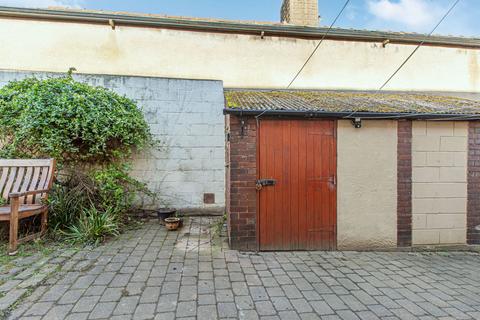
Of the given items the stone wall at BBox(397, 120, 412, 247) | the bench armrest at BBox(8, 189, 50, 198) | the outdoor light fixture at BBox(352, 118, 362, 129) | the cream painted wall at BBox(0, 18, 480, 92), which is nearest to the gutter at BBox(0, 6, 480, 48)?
the cream painted wall at BBox(0, 18, 480, 92)

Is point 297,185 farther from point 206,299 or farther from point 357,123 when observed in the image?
point 206,299

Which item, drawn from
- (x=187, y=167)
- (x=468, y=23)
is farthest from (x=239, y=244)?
(x=468, y=23)

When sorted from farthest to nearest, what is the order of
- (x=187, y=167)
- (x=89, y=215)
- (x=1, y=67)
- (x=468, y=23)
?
1. (x=1, y=67)
2. (x=187, y=167)
3. (x=89, y=215)
4. (x=468, y=23)

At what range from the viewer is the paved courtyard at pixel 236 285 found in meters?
2.30

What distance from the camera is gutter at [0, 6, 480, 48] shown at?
20.1 feet

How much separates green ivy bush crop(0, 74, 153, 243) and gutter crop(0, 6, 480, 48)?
2.49 metres

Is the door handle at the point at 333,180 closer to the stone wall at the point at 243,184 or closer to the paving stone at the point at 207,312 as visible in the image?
the stone wall at the point at 243,184

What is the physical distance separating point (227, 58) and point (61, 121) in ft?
14.2

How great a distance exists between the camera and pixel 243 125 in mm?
3789

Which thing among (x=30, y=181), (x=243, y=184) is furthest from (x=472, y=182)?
(x=30, y=181)

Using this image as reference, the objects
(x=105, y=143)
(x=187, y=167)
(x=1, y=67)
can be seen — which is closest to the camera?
(x=105, y=143)

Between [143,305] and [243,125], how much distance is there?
260 cm

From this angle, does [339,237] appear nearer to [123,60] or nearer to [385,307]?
[385,307]

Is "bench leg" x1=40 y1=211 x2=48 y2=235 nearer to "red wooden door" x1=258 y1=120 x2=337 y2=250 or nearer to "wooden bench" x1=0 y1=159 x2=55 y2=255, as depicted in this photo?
"wooden bench" x1=0 y1=159 x2=55 y2=255
